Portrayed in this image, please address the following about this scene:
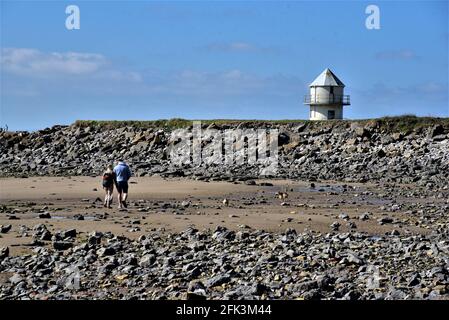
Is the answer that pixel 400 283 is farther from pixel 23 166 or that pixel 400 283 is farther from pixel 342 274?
pixel 23 166

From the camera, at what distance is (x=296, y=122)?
5959 centimetres

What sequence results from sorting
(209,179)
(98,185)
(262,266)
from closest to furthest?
1. (262,266)
2. (98,185)
3. (209,179)

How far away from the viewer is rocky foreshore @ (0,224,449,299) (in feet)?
43.8

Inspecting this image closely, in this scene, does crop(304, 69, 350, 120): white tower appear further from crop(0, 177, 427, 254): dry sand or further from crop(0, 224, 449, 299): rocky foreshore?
crop(0, 224, 449, 299): rocky foreshore

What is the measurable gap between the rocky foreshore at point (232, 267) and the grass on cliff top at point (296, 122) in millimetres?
36110

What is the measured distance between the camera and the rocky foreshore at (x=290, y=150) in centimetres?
4484

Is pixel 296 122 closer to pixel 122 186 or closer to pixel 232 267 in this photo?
pixel 122 186

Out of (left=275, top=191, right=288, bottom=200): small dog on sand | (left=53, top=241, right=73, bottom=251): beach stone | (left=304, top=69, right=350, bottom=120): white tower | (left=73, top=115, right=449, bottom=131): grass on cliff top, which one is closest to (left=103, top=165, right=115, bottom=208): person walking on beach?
(left=275, top=191, right=288, bottom=200): small dog on sand

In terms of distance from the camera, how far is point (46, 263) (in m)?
16.1

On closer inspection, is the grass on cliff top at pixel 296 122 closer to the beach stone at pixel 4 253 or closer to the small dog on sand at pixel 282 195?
the small dog on sand at pixel 282 195

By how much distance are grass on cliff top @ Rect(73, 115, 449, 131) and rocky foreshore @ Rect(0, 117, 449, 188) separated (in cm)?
8
